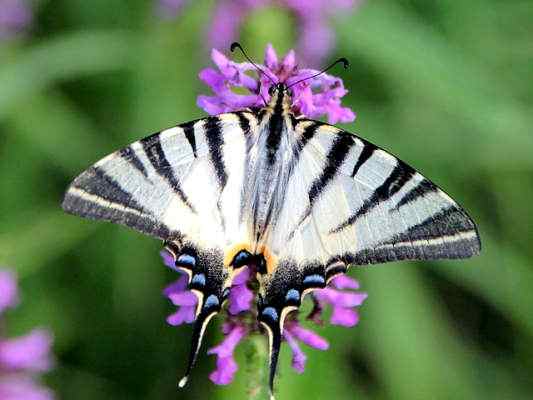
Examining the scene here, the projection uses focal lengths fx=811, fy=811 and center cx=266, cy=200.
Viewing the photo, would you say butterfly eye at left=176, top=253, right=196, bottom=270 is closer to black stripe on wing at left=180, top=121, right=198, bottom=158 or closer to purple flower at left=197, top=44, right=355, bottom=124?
black stripe on wing at left=180, top=121, right=198, bottom=158

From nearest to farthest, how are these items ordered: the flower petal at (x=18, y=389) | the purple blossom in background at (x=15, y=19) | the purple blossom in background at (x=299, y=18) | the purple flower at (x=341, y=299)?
Result: 1. the purple flower at (x=341, y=299)
2. the flower petal at (x=18, y=389)
3. the purple blossom in background at (x=299, y=18)
4. the purple blossom in background at (x=15, y=19)

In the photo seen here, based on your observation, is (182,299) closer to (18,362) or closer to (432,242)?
(432,242)

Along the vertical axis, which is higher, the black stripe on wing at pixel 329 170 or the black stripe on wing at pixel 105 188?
the black stripe on wing at pixel 329 170

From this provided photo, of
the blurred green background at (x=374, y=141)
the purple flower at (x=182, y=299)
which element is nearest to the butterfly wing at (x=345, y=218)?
the purple flower at (x=182, y=299)

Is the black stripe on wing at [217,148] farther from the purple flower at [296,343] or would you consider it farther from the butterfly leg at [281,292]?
the purple flower at [296,343]

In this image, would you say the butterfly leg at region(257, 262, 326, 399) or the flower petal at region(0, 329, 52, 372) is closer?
Result: the butterfly leg at region(257, 262, 326, 399)

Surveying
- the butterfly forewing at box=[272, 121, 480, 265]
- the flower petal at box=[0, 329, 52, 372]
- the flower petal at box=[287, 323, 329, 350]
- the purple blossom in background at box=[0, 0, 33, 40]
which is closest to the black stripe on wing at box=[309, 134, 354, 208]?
the butterfly forewing at box=[272, 121, 480, 265]

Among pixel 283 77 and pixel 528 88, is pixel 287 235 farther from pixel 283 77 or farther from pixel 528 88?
pixel 528 88
